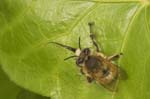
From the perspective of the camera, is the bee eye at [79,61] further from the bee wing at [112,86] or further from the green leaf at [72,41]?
the bee wing at [112,86]

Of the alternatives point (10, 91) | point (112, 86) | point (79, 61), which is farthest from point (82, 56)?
point (10, 91)

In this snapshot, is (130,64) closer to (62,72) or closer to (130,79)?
(130,79)

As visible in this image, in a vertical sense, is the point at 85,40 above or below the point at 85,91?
above

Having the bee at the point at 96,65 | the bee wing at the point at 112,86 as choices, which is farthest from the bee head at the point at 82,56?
the bee wing at the point at 112,86

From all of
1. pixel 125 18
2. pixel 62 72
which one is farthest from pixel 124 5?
pixel 62 72

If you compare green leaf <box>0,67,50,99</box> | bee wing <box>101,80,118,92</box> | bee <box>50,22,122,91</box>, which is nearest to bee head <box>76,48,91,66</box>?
bee <box>50,22,122,91</box>
